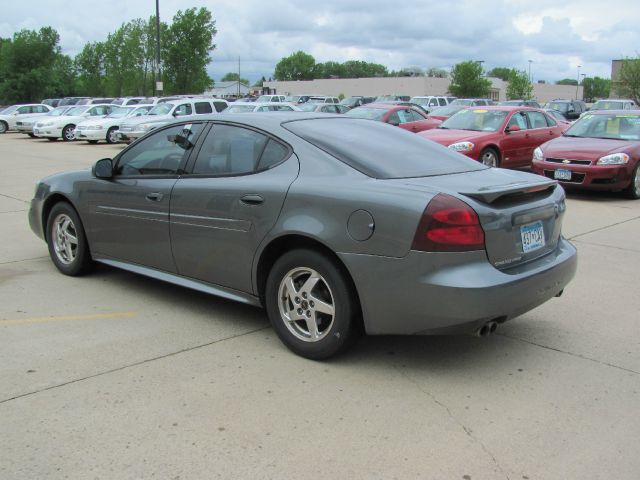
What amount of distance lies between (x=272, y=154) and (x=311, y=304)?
108 cm

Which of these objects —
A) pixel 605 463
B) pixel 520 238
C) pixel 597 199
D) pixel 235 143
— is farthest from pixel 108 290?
pixel 597 199

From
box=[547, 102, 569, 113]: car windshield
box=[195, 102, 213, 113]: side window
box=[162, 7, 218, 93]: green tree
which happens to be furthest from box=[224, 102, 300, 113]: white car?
box=[162, 7, 218, 93]: green tree

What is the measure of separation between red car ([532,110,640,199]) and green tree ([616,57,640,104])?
3904 cm

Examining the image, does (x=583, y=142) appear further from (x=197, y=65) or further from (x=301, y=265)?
(x=197, y=65)

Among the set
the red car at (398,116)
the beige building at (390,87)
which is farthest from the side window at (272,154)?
the beige building at (390,87)

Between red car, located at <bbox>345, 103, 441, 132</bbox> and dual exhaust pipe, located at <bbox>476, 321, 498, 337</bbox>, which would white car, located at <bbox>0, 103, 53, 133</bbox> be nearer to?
red car, located at <bbox>345, 103, 441, 132</bbox>

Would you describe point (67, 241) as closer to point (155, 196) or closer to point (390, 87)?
point (155, 196)

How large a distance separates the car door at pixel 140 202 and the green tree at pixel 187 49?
4660cm

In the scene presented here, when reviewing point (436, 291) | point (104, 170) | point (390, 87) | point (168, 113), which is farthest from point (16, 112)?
point (390, 87)

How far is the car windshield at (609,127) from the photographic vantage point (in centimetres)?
1158

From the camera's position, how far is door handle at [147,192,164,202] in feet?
15.7

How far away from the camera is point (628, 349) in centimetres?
425

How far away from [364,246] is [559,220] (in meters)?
1.50

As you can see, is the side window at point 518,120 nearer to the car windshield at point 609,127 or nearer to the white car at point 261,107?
the car windshield at point 609,127
